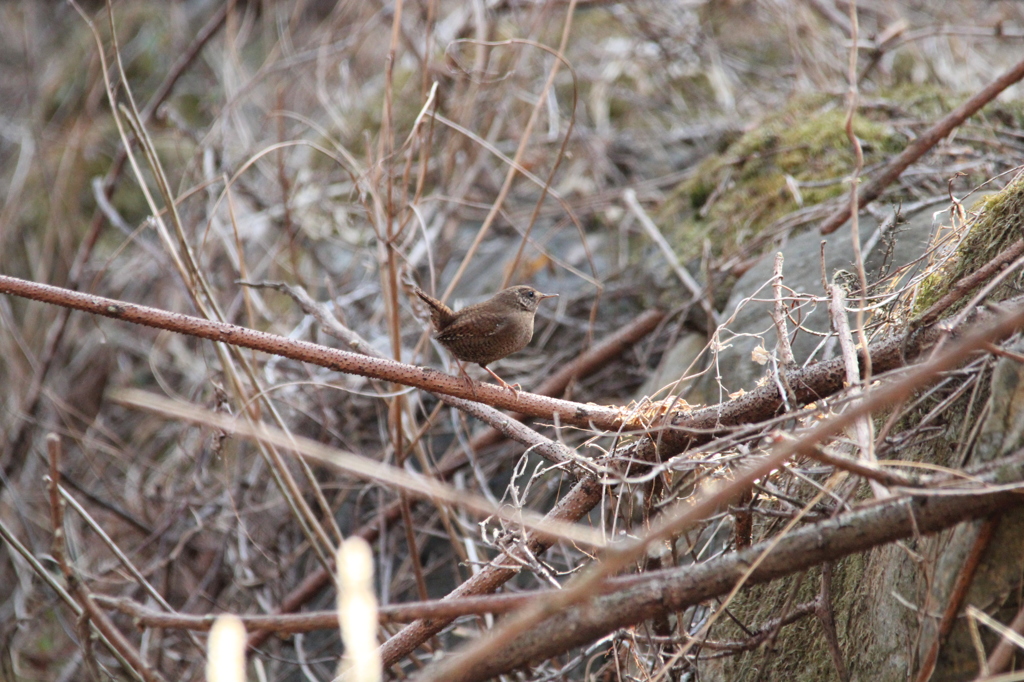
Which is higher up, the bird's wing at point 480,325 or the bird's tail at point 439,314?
the bird's tail at point 439,314

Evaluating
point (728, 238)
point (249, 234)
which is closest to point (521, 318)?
point (728, 238)

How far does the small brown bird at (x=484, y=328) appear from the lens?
9.33 feet

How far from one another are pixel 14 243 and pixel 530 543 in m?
5.57

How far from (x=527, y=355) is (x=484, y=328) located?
133 centimetres

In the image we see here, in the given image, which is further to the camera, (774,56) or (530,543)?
(774,56)

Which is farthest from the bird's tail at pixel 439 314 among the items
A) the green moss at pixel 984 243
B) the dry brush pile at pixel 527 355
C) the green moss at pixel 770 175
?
the green moss at pixel 984 243

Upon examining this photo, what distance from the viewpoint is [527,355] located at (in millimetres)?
4164

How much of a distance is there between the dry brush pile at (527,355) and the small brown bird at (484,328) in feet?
0.48

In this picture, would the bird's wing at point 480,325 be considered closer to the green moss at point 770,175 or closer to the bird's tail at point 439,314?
the bird's tail at point 439,314

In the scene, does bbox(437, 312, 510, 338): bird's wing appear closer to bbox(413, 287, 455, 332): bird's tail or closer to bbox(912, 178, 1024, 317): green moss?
bbox(413, 287, 455, 332): bird's tail

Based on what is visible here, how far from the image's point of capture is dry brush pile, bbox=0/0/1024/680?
143 cm

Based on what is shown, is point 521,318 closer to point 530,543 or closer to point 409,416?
point 409,416

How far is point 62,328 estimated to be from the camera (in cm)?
428

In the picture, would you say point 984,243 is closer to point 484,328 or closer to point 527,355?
point 484,328
